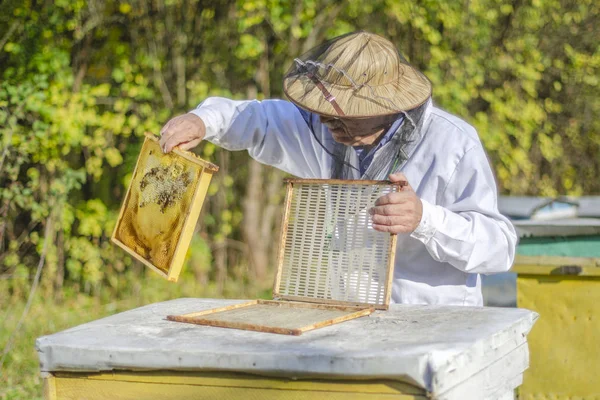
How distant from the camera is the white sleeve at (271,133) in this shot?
2879 mm

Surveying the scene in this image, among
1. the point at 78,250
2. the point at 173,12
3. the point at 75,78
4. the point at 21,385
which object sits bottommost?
the point at 21,385

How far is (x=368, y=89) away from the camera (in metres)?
2.50

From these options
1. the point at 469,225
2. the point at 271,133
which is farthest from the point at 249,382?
the point at 271,133

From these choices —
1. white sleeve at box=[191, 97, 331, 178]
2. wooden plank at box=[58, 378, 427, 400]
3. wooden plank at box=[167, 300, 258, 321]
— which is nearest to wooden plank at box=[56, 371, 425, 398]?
wooden plank at box=[58, 378, 427, 400]

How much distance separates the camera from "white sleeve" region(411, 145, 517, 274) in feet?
7.59

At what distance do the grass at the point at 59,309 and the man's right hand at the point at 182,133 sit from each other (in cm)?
184

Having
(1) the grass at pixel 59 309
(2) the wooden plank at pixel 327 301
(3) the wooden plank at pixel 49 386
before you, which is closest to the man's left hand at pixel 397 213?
(2) the wooden plank at pixel 327 301

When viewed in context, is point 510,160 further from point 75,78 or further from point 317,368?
point 317,368

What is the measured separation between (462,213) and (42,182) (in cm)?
376

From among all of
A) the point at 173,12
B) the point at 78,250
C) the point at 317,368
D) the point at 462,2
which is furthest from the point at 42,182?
the point at 317,368

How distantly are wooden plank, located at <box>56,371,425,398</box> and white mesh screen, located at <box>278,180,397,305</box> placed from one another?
586mm

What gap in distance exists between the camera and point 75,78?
573 centimetres

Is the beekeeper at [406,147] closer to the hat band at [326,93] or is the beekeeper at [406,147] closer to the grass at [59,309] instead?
the hat band at [326,93]

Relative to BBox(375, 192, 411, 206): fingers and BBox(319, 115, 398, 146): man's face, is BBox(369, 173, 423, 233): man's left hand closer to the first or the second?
BBox(375, 192, 411, 206): fingers
